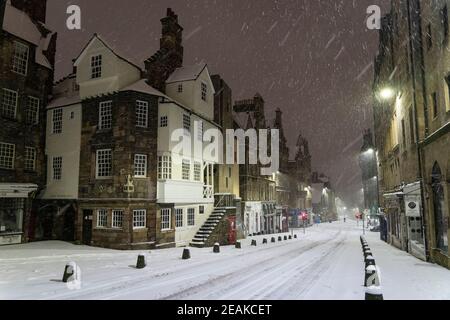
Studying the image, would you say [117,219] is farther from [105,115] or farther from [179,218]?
[105,115]

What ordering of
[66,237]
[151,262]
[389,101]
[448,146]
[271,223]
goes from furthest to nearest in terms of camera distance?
[271,223]
[389,101]
[66,237]
[151,262]
[448,146]

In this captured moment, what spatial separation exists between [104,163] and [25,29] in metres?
11.8

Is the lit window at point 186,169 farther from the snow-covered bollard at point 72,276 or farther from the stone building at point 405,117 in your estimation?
the stone building at point 405,117

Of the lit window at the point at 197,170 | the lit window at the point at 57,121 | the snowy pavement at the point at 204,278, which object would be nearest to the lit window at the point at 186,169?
the lit window at the point at 197,170

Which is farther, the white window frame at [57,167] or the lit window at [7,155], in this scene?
the white window frame at [57,167]

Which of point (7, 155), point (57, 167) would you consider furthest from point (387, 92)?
point (7, 155)

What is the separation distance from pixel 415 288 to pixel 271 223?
3703cm

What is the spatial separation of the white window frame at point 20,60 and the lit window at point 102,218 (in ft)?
37.4

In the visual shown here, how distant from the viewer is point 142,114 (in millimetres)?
22594

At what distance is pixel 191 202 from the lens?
82.2 ft

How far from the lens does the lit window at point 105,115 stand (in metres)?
22.6

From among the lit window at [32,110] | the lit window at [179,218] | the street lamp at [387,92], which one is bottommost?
the lit window at [179,218]
